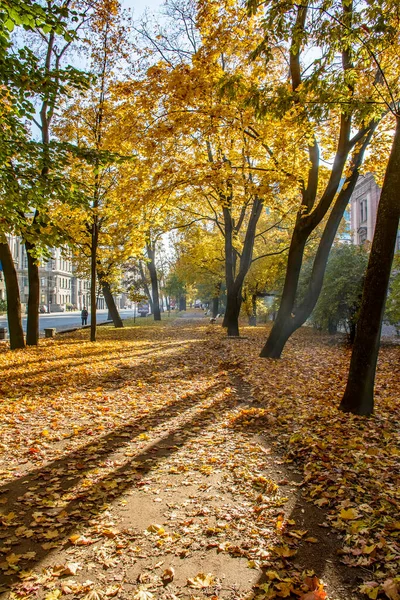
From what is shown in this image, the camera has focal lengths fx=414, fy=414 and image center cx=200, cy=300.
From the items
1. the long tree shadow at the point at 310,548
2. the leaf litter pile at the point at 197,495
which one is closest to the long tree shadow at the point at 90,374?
the leaf litter pile at the point at 197,495

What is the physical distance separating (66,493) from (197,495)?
132 cm

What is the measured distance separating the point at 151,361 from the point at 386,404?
7.47 metres

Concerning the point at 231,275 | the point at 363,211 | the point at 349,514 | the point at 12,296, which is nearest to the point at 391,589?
the point at 349,514

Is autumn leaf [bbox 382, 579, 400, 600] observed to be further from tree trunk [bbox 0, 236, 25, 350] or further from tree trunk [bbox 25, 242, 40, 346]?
tree trunk [bbox 25, 242, 40, 346]

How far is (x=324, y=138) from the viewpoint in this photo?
11.1 meters

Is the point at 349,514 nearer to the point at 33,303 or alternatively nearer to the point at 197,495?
the point at 197,495

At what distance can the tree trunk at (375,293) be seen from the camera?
592cm

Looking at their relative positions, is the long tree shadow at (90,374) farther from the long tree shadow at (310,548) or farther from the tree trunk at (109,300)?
the tree trunk at (109,300)

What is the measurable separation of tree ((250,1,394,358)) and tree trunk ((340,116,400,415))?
1.08 metres

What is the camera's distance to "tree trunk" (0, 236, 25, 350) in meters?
14.0

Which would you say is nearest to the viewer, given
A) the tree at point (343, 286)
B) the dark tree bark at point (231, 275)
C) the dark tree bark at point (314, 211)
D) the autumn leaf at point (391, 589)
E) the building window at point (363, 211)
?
the autumn leaf at point (391, 589)

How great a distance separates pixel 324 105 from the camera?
6430mm

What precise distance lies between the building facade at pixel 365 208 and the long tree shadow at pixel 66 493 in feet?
148

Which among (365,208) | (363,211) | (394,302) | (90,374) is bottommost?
(90,374)
